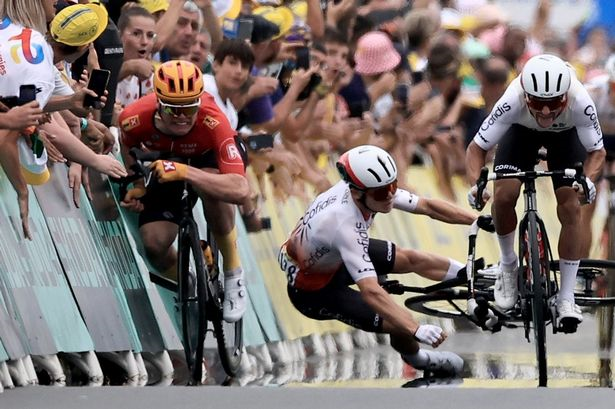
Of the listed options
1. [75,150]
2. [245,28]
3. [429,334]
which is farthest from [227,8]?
[429,334]

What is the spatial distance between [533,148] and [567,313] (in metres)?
1.16

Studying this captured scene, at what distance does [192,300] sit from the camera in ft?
38.4

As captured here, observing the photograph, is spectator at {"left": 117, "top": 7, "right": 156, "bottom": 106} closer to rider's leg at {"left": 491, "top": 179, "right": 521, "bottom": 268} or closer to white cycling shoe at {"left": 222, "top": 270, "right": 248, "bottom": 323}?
white cycling shoe at {"left": 222, "top": 270, "right": 248, "bottom": 323}

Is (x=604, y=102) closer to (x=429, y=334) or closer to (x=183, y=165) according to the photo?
(x=429, y=334)

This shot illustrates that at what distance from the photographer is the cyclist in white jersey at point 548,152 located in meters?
11.8

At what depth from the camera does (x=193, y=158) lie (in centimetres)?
1207

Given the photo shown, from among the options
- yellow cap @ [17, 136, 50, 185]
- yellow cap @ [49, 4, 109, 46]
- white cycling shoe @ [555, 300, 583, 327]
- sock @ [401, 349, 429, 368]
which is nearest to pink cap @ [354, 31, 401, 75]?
sock @ [401, 349, 429, 368]

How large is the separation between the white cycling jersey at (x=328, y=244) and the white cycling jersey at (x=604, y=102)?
5.24 m

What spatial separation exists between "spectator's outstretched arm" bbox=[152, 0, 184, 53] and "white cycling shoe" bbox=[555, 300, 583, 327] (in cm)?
350

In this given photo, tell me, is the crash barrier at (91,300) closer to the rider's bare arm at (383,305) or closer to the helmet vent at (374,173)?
the rider's bare arm at (383,305)

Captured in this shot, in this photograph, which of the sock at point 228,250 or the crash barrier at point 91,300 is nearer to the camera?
the crash barrier at point 91,300

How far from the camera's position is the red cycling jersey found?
1185 centimetres

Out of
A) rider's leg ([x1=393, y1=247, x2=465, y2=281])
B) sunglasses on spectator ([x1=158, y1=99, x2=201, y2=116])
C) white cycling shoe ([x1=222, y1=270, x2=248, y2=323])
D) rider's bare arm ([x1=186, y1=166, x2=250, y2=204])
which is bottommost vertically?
rider's leg ([x1=393, y1=247, x2=465, y2=281])

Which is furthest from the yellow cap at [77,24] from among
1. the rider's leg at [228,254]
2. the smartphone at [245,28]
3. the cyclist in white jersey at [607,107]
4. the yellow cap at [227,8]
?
the cyclist in white jersey at [607,107]
